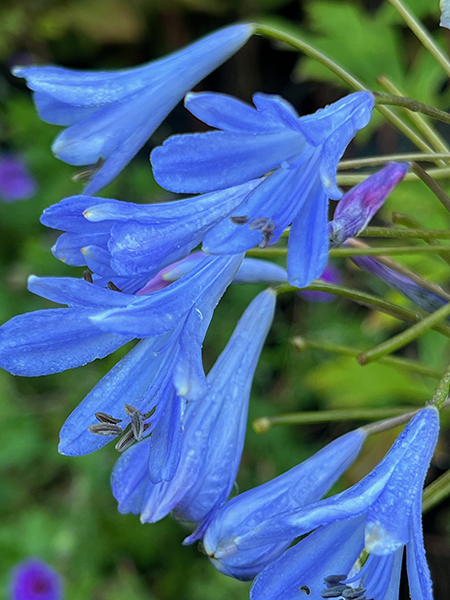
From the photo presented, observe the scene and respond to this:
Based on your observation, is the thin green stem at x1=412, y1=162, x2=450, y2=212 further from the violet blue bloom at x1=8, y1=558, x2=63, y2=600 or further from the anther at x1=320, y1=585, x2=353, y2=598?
the violet blue bloom at x1=8, y1=558, x2=63, y2=600

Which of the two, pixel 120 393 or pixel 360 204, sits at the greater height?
pixel 360 204

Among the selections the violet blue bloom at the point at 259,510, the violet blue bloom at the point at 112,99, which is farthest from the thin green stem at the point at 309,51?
the violet blue bloom at the point at 259,510

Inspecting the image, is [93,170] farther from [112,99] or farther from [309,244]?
[309,244]

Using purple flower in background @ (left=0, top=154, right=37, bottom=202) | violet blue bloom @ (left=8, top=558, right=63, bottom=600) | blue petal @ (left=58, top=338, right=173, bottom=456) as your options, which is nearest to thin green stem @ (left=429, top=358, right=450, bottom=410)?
blue petal @ (left=58, top=338, right=173, bottom=456)

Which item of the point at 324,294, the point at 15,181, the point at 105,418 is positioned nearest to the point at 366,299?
the point at 105,418

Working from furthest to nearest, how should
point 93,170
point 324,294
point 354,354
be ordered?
1. point 324,294
2. point 354,354
3. point 93,170

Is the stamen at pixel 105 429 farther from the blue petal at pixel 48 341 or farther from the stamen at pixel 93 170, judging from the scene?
the stamen at pixel 93 170

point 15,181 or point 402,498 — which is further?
point 15,181
